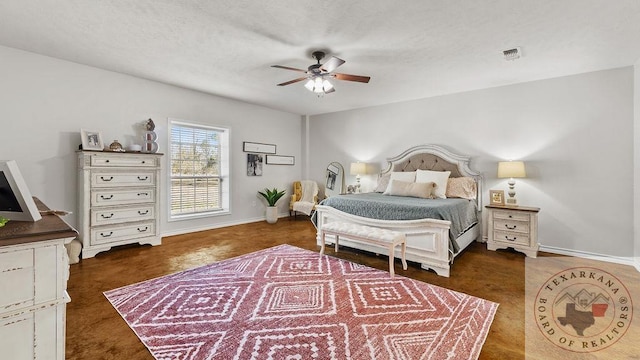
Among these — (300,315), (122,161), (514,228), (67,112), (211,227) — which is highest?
(67,112)

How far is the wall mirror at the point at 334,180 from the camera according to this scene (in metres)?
6.51

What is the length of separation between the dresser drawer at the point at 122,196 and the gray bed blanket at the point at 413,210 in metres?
2.71

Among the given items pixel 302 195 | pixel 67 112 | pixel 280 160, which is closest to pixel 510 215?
pixel 302 195

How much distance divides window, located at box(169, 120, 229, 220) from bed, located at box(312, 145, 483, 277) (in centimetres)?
249

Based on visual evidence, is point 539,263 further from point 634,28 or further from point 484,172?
point 634,28

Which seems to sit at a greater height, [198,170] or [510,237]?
[198,170]

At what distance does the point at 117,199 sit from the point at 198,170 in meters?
1.64

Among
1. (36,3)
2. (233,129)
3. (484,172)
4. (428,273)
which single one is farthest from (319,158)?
(36,3)

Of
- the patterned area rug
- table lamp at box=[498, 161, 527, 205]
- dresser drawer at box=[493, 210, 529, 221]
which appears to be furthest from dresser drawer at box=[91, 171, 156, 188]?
table lamp at box=[498, 161, 527, 205]

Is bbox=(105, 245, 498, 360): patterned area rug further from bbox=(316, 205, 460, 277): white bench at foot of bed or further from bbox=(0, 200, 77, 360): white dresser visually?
bbox=(0, 200, 77, 360): white dresser

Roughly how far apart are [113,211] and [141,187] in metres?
0.48

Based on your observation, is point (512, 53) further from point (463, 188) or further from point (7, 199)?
point (7, 199)

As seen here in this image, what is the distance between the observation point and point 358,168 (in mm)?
5871

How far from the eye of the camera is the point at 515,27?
2699 millimetres
